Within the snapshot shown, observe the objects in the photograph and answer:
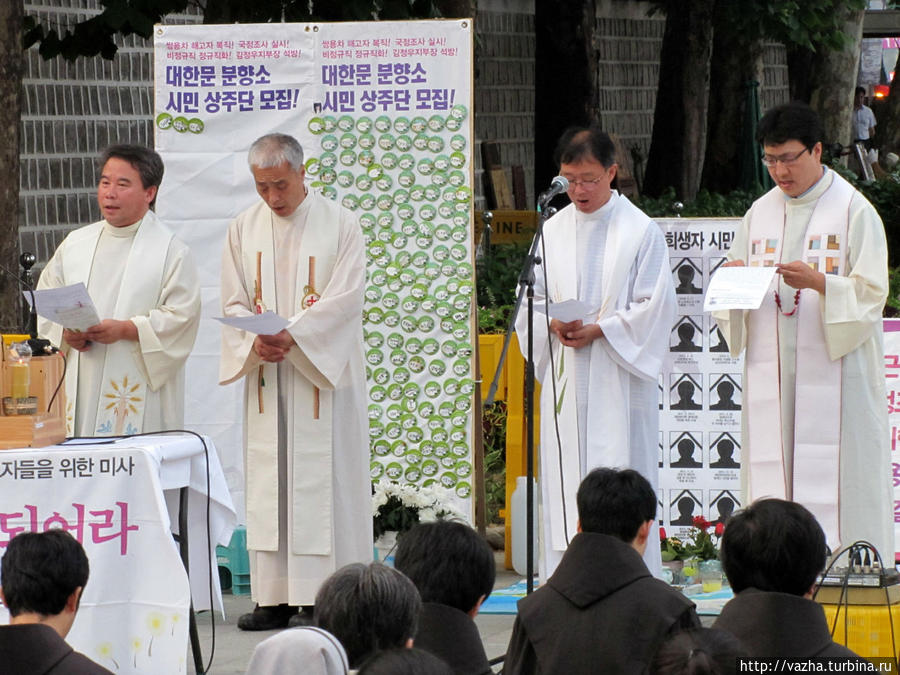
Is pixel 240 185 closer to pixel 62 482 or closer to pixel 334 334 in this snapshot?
pixel 334 334

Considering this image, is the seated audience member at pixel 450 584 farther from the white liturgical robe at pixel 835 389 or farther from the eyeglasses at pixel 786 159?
the eyeglasses at pixel 786 159

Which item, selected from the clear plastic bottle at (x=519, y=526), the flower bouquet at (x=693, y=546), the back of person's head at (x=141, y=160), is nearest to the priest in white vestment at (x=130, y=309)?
the back of person's head at (x=141, y=160)

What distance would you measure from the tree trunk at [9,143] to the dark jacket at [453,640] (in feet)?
18.2

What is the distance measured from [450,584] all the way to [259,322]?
8.57ft

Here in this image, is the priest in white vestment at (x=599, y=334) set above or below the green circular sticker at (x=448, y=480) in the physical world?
above

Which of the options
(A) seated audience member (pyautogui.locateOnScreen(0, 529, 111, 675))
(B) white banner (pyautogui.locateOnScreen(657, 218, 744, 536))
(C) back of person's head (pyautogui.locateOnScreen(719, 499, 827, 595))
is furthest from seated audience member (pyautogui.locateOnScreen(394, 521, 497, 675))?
(B) white banner (pyautogui.locateOnScreen(657, 218, 744, 536))

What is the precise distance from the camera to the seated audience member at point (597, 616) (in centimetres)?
383

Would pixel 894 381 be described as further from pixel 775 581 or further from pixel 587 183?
pixel 775 581

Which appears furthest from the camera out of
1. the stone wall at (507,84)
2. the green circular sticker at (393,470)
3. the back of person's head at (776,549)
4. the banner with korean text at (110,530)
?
the stone wall at (507,84)

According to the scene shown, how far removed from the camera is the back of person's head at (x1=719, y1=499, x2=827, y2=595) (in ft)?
12.3

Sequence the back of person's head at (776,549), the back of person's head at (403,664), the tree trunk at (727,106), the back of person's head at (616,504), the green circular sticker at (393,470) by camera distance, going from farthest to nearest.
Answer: the tree trunk at (727,106), the green circular sticker at (393,470), the back of person's head at (616,504), the back of person's head at (776,549), the back of person's head at (403,664)

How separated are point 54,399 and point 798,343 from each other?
2.84 m

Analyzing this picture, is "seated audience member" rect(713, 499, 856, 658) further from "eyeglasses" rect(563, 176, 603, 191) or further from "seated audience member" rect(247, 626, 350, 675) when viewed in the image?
"eyeglasses" rect(563, 176, 603, 191)

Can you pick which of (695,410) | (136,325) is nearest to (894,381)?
(695,410)
